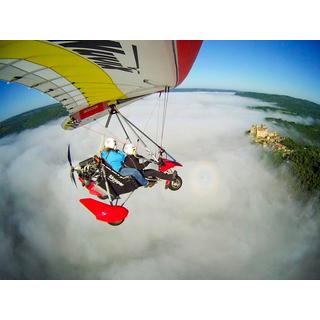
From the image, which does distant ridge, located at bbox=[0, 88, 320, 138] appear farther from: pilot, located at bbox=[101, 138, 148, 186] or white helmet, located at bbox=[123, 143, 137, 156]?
pilot, located at bbox=[101, 138, 148, 186]

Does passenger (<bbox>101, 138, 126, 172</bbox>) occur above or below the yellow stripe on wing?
below

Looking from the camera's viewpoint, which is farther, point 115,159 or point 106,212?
point 115,159

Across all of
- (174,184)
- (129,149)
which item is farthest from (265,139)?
(129,149)

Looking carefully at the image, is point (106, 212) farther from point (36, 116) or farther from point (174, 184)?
point (36, 116)

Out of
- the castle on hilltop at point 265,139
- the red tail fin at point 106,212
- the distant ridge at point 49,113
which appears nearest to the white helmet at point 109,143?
the red tail fin at point 106,212

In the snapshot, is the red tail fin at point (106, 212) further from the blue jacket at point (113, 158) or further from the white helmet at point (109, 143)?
the white helmet at point (109, 143)

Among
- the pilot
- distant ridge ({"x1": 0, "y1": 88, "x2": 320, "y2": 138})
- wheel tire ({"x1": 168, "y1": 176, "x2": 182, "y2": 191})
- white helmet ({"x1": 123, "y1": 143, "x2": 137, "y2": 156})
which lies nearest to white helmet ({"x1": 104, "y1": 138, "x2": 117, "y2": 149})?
the pilot

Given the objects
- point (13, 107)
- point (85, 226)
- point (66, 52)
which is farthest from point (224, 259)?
point (13, 107)
